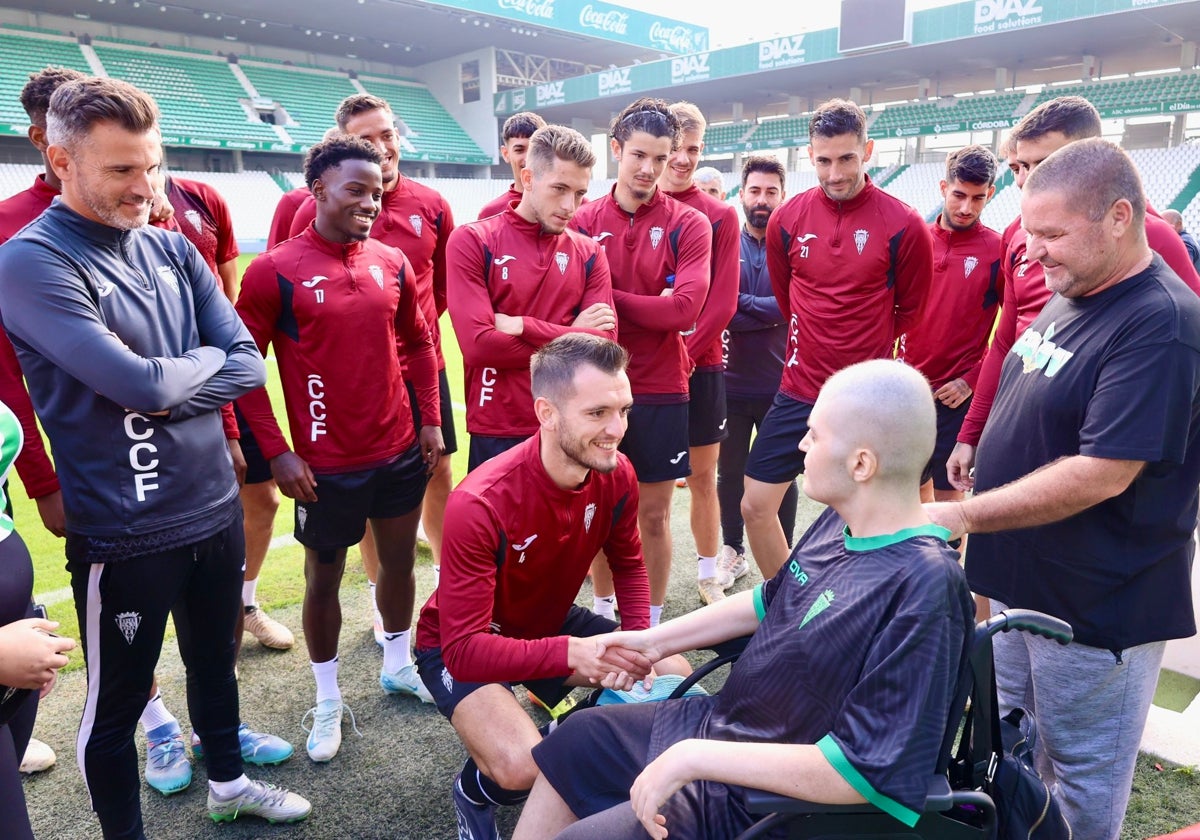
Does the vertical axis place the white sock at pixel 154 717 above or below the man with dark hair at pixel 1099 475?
below

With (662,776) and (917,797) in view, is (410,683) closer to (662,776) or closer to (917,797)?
(662,776)

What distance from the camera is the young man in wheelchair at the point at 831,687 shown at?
1.57m

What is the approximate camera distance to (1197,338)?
2045 millimetres

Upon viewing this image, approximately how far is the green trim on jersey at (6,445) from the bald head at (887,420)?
177 cm

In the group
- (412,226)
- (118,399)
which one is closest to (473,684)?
(118,399)

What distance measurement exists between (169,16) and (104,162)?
3502cm

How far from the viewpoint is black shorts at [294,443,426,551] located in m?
3.14

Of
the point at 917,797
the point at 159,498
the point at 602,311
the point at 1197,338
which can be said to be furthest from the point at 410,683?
the point at 1197,338

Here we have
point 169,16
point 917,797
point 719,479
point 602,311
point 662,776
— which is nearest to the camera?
point 917,797

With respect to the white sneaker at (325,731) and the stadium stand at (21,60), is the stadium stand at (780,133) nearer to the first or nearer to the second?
the stadium stand at (21,60)

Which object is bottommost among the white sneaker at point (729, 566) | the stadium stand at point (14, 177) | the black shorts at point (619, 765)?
the white sneaker at point (729, 566)

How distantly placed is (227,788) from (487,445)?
1.53 m

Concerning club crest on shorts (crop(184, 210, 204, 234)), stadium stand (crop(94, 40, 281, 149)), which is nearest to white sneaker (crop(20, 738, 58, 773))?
club crest on shorts (crop(184, 210, 204, 234))

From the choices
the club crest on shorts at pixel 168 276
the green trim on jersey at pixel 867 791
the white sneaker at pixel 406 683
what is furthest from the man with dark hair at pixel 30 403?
the green trim on jersey at pixel 867 791
